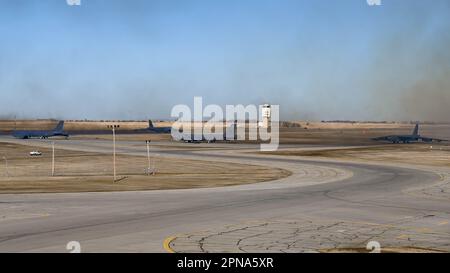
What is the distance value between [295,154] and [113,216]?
6284cm

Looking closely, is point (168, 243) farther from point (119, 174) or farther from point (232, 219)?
point (119, 174)

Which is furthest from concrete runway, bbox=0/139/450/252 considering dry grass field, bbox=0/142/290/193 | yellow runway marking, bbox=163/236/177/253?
dry grass field, bbox=0/142/290/193

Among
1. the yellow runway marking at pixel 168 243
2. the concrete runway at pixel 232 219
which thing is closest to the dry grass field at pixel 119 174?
the concrete runway at pixel 232 219

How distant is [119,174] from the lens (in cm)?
5797

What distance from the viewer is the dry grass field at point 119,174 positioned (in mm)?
46578

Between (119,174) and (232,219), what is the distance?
30640 mm

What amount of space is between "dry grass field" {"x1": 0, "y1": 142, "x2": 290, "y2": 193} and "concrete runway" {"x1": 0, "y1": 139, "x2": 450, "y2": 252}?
460 centimetres

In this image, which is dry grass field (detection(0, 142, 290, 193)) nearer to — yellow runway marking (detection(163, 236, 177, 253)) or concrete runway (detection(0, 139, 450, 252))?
concrete runway (detection(0, 139, 450, 252))

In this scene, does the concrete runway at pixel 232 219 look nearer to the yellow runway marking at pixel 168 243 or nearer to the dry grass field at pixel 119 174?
the yellow runway marking at pixel 168 243

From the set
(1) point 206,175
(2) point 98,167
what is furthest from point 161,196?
(2) point 98,167

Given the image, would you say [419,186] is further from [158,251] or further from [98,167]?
[98,167]

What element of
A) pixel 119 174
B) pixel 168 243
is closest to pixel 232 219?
pixel 168 243

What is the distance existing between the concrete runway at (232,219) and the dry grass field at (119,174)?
15.1 feet
